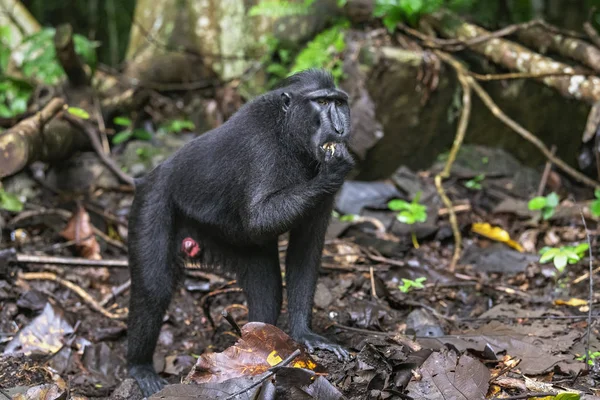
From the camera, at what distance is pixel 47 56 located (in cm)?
808

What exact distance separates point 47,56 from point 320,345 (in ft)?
19.5

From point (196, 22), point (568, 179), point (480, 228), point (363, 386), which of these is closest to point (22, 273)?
point (363, 386)

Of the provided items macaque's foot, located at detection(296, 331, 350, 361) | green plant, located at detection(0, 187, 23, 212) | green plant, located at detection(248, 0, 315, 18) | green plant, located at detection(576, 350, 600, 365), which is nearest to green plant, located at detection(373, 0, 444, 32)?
green plant, located at detection(248, 0, 315, 18)

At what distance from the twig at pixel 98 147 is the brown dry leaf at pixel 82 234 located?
1.00 m

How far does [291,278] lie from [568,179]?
4977mm

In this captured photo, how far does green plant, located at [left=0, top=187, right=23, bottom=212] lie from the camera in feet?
21.6

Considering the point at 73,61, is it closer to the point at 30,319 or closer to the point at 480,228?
the point at 30,319

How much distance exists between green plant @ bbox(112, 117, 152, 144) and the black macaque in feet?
13.5

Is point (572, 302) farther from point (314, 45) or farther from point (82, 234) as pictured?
point (82, 234)

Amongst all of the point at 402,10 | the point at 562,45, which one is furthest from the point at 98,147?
the point at 562,45

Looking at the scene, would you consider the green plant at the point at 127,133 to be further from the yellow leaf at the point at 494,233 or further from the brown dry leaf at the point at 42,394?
the brown dry leaf at the point at 42,394

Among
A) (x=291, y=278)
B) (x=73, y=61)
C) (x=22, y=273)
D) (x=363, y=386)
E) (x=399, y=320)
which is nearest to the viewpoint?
(x=363, y=386)

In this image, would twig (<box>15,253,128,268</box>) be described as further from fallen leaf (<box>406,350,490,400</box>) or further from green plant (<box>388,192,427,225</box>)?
fallen leaf (<box>406,350,490,400</box>)

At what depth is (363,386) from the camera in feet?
10.9
